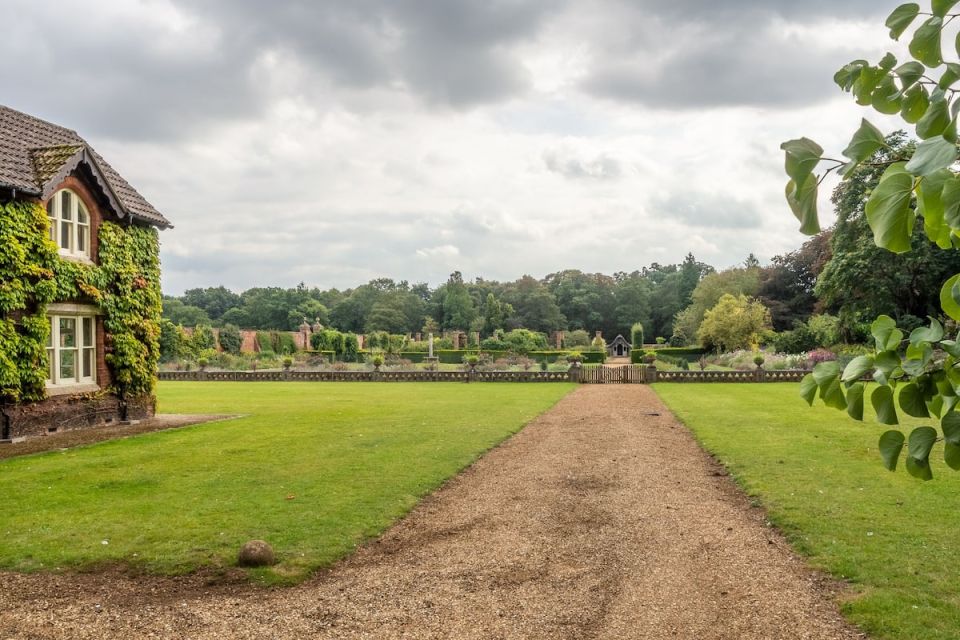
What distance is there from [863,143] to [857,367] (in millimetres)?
489

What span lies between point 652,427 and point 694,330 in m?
49.9

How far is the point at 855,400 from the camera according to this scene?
168 cm

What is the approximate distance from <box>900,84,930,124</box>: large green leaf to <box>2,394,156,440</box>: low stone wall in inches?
666

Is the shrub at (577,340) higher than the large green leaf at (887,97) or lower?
lower

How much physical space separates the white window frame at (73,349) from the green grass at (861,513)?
Result: 14553 mm

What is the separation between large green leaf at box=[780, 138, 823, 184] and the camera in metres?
1.43

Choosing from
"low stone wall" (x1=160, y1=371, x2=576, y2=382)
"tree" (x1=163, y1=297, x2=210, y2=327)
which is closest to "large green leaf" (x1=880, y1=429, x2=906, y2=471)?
"low stone wall" (x1=160, y1=371, x2=576, y2=382)

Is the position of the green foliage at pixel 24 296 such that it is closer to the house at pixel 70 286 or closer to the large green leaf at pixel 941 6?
the house at pixel 70 286

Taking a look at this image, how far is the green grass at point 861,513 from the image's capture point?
5660mm

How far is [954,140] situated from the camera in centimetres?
130

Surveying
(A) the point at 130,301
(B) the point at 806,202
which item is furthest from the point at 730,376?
(B) the point at 806,202

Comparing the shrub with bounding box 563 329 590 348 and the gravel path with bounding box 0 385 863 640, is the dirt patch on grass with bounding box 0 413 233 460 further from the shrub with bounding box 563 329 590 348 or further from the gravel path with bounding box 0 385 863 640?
the shrub with bounding box 563 329 590 348

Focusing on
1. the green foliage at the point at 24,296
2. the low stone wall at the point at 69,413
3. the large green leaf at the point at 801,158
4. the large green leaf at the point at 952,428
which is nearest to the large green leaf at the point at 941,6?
the large green leaf at the point at 801,158

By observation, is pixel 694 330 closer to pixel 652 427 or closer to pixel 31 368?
pixel 652 427
